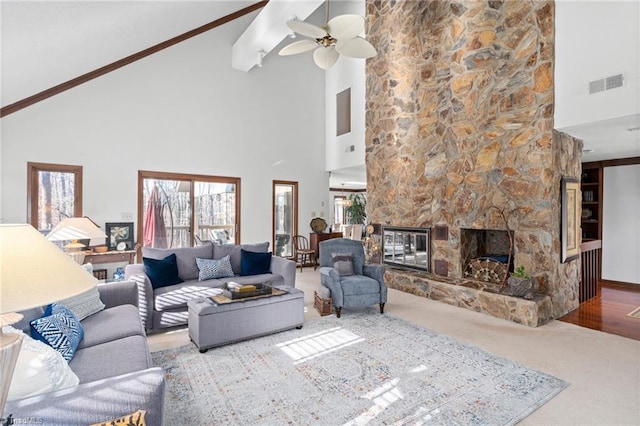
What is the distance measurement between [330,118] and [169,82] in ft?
12.2

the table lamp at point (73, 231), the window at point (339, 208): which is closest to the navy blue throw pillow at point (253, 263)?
the table lamp at point (73, 231)

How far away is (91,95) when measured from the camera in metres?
5.39

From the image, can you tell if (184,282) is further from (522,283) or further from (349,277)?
(522,283)

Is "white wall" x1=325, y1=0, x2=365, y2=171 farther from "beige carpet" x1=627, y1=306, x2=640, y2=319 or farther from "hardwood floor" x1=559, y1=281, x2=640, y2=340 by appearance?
"beige carpet" x1=627, y1=306, x2=640, y2=319

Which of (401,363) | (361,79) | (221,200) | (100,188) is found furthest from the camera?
(361,79)

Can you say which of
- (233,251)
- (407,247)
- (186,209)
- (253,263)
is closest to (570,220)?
(407,247)

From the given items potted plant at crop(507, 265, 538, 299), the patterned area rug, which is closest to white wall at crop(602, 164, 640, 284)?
potted plant at crop(507, 265, 538, 299)

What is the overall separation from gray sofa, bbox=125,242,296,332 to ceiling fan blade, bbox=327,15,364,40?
3.01 meters

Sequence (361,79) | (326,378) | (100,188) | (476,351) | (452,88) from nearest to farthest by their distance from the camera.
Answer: (326,378) < (476,351) < (452,88) < (100,188) < (361,79)

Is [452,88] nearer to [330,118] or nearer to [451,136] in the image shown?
[451,136]

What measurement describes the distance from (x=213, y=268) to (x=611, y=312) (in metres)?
5.43

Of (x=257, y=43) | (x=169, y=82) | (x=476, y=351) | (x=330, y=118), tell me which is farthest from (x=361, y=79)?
(x=476, y=351)

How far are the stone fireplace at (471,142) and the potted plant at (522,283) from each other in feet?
0.29

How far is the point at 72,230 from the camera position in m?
3.67
